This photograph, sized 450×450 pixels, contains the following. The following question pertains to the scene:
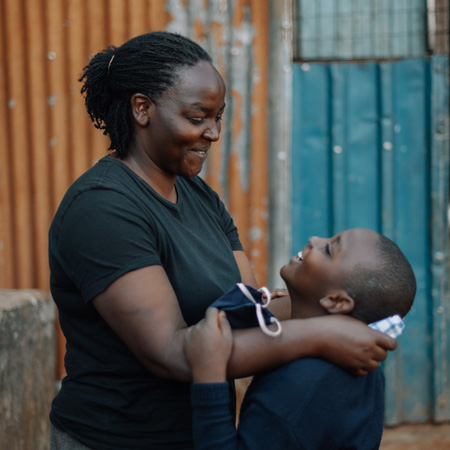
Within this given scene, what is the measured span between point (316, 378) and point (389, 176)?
285 centimetres

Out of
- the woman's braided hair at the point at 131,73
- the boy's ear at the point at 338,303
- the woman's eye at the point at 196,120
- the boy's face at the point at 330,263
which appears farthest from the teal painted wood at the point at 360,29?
the boy's ear at the point at 338,303

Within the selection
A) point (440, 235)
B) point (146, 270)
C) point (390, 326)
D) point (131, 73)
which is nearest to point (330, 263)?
point (390, 326)

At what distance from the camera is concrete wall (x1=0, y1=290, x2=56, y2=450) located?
312 centimetres

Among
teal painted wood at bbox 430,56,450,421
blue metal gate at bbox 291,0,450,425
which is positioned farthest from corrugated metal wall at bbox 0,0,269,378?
teal painted wood at bbox 430,56,450,421

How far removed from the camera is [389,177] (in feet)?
13.0

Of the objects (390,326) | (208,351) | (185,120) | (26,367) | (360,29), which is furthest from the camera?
(360,29)

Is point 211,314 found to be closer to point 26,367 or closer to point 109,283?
point 109,283

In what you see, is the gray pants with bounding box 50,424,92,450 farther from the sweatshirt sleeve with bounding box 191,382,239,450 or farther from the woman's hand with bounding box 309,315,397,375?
the woman's hand with bounding box 309,315,397,375

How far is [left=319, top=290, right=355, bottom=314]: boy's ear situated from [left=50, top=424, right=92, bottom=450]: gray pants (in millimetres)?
781

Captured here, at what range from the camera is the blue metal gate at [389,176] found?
156 inches

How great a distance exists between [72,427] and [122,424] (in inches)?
6.8

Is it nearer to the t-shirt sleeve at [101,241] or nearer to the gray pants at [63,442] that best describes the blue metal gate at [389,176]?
the gray pants at [63,442]

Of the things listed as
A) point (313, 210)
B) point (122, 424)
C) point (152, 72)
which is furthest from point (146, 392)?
point (313, 210)

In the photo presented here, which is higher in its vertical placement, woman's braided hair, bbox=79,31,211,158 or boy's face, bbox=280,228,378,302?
woman's braided hair, bbox=79,31,211,158
